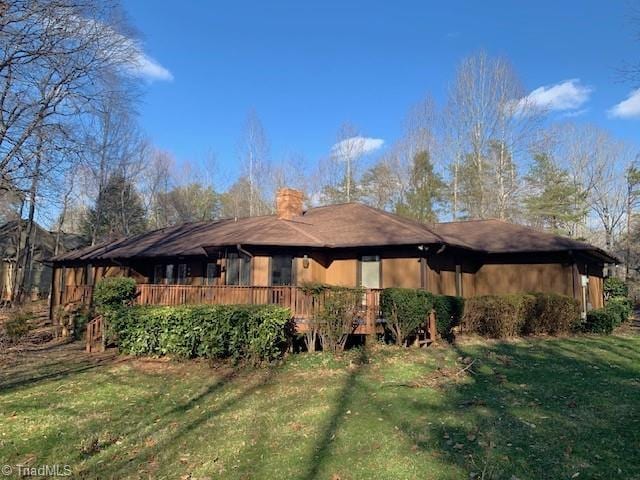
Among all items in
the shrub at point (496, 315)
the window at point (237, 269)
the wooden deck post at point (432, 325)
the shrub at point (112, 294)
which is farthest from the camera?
the window at point (237, 269)

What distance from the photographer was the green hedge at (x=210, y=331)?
10852mm

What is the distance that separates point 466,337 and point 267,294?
19.5 feet

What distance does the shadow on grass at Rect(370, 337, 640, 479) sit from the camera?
16.8ft

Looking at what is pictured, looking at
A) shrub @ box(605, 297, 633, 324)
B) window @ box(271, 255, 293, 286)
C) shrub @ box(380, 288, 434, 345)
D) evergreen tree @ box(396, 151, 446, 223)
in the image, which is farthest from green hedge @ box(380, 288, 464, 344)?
evergreen tree @ box(396, 151, 446, 223)

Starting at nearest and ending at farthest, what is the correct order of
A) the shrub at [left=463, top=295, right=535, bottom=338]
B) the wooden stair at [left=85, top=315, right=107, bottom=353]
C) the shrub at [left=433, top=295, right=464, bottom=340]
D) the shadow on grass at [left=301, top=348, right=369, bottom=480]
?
the shadow on grass at [left=301, top=348, right=369, bottom=480], the shrub at [left=433, top=295, right=464, bottom=340], the shrub at [left=463, top=295, right=535, bottom=338], the wooden stair at [left=85, top=315, right=107, bottom=353]

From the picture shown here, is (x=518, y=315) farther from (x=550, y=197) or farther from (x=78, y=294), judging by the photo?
(x=550, y=197)

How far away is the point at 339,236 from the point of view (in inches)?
658

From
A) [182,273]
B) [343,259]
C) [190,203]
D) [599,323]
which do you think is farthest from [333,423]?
[190,203]

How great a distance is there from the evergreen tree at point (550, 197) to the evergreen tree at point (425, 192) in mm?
6891

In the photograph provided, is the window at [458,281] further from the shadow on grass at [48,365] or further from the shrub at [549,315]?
the shadow on grass at [48,365]

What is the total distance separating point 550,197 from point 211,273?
2851 centimetres

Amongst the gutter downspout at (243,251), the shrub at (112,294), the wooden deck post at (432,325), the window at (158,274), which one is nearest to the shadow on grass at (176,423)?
the wooden deck post at (432,325)

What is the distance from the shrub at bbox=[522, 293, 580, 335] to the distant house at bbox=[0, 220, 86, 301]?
28.2m

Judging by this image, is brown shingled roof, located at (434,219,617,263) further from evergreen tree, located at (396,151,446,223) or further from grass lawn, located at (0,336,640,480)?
evergreen tree, located at (396,151,446,223)
